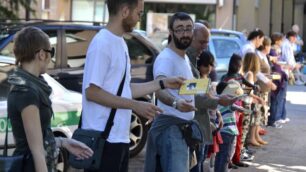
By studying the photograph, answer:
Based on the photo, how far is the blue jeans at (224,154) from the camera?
691cm

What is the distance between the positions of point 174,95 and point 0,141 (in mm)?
2063

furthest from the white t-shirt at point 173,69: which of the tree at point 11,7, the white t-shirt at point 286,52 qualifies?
the white t-shirt at point 286,52

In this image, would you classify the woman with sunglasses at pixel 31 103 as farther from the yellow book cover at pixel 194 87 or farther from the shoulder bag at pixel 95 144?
the yellow book cover at pixel 194 87

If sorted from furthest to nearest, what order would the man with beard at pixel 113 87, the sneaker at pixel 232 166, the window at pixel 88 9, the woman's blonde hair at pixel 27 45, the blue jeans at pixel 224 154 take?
the window at pixel 88 9 → the sneaker at pixel 232 166 → the blue jeans at pixel 224 154 → the man with beard at pixel 113 87 → the woman's blonde hair at pixel 27 45

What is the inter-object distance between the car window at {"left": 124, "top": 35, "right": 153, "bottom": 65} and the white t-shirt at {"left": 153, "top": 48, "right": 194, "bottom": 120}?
4.38m

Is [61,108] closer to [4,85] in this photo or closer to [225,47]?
[4,85]

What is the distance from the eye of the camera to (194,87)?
4074 millimetres

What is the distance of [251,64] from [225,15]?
718 inches

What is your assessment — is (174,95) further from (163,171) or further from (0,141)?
(0,141)

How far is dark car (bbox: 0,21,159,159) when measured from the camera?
8461mm

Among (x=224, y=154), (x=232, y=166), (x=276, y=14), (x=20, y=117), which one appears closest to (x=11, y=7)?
(x=232, y=166)

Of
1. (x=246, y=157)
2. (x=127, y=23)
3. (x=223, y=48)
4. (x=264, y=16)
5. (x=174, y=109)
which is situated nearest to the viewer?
(x=127, y=23)

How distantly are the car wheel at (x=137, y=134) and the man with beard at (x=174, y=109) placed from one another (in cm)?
352

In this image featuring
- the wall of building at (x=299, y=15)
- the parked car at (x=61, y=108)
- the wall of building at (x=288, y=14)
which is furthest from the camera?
the wall of building at (x=299, y=15)
